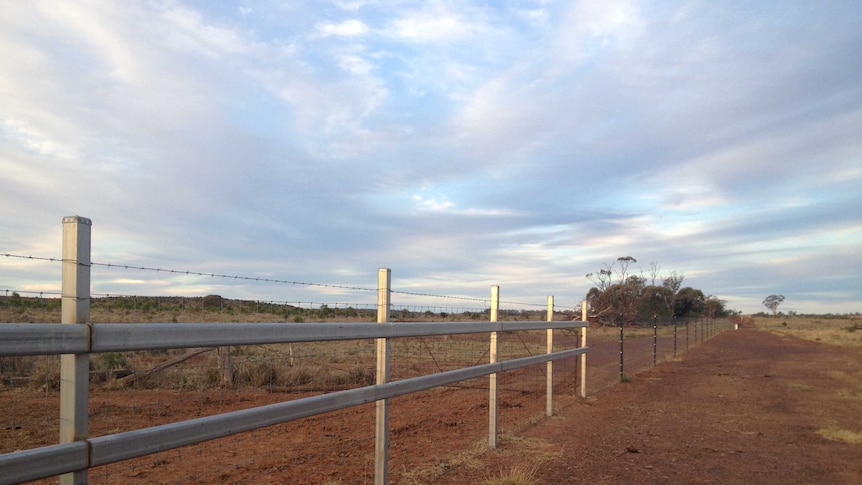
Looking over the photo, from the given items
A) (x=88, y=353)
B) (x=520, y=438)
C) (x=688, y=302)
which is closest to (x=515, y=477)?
(x=520, y=438)

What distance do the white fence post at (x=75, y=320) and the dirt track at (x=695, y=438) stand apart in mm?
4328

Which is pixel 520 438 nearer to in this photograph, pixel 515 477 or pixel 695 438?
pixel 515 477

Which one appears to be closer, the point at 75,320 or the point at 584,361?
the point at 75,320

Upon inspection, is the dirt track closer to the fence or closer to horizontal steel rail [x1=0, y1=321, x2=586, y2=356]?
horizontal steel rail [x1=0, y1=321, x2=586, y2=356]

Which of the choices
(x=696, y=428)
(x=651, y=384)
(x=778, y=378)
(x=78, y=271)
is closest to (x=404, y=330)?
(x=78, y=271)

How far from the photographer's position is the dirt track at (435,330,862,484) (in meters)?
6.82

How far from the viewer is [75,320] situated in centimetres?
280

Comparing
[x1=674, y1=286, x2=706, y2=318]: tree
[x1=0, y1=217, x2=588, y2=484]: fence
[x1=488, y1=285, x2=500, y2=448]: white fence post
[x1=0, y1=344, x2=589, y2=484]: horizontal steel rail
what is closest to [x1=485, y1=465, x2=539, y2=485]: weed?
[x1=488, y1=285, x2=500, y2=448]: white fence post

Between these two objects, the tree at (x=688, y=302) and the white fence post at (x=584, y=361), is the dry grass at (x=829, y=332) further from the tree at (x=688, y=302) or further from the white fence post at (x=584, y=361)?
the white fence post at (x=584, y=361)

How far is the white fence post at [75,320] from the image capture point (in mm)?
2729

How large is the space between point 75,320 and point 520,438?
695 centimetres

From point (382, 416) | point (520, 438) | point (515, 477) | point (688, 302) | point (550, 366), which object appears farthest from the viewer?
point (688, 302)

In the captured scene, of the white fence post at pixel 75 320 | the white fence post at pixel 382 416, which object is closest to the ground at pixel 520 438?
the white fence post at pixel 382 416

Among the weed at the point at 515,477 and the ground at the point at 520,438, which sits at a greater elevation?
the weed at the point at 515,477
